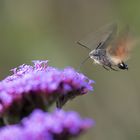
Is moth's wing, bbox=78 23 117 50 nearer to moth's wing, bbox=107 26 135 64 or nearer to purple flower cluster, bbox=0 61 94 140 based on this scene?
moth's wing, bbox=107 26 135 64

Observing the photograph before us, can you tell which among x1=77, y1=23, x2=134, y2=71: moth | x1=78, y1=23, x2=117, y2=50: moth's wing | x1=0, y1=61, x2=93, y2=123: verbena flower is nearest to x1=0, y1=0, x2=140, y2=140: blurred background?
x1=78, y1=23, x2=117, y2=50: moth's wing

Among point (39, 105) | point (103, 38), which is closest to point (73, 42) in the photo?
point (103, 38)

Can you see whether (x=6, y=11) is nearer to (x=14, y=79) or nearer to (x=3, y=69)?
(x=3, y=69)

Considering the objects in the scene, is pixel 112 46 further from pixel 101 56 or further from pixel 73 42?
pixel 73 42

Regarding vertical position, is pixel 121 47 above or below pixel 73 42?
below

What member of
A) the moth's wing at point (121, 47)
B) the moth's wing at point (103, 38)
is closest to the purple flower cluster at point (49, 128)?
the moth's wing at point (121, 47)

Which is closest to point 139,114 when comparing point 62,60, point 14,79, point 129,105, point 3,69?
point 129,105

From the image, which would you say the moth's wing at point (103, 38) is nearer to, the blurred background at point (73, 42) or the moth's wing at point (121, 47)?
the moth's wing at point (121, 47)
